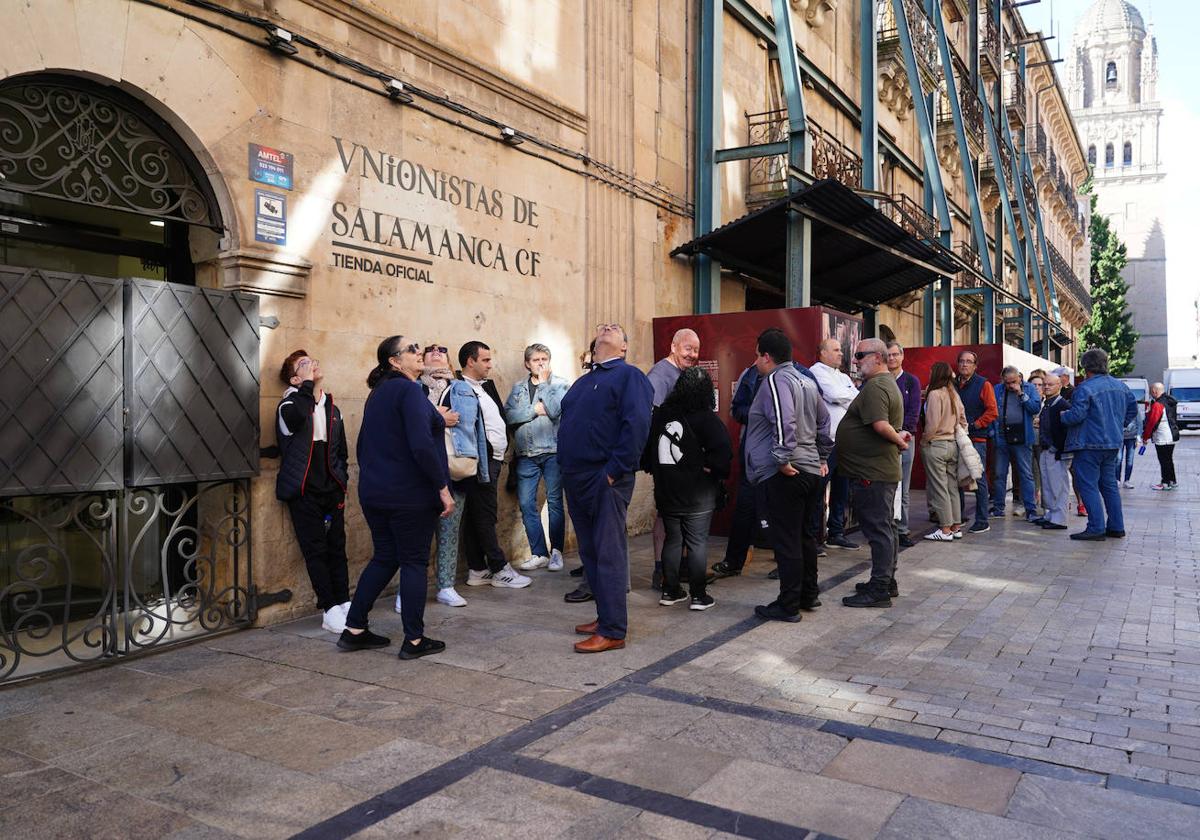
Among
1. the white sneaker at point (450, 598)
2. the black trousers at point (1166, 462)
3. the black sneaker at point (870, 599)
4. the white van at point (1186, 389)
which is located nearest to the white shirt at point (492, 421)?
the white sneaker at point (450, 598)

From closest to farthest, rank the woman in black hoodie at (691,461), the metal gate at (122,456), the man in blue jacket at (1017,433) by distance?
the metal gate at (122,456), the woman in black hoodie at (691,461), the man in blue jacket at (1017,433)

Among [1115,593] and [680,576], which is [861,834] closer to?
[680,576]

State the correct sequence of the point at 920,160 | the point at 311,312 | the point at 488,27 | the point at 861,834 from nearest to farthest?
the point at 861,834
the point at 311,312
the point at 488,27
the point at 920,160

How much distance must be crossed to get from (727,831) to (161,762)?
7.38 feet

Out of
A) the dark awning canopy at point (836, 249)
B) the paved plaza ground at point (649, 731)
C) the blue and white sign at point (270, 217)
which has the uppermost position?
the dark awning canopy at point (836, 249)

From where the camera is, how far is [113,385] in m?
5.11

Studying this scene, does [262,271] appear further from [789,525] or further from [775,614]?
[775,614]

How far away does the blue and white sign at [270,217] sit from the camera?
598 cm

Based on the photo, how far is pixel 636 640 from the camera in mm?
5629

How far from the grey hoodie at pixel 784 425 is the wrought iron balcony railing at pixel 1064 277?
104ft

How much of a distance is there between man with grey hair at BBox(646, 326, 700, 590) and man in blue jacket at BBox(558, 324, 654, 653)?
39.1 inches

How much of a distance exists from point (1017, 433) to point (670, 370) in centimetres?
598

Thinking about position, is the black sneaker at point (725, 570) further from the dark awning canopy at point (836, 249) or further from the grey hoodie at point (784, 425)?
the dark awning canopy at point (836, 249)

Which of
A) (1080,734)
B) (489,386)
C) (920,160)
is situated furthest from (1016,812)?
(920,160)
